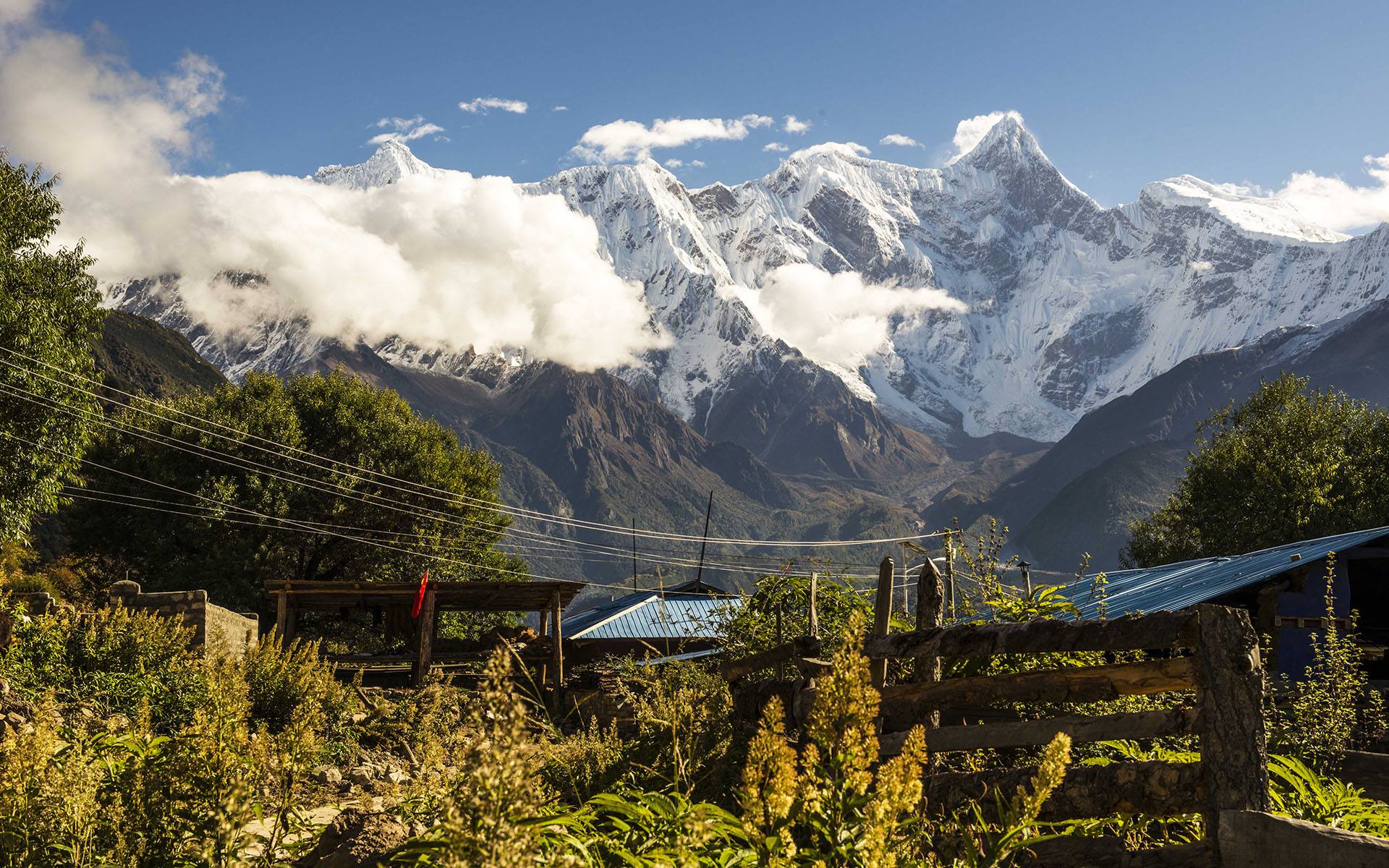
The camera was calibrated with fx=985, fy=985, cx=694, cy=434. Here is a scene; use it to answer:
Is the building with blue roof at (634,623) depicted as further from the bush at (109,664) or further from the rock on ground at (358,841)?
the rock on ground at (358,841)

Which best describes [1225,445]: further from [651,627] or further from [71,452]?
Answer: [71,452]

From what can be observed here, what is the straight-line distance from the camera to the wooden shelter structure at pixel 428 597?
68.4ft

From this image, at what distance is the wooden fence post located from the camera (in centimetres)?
409

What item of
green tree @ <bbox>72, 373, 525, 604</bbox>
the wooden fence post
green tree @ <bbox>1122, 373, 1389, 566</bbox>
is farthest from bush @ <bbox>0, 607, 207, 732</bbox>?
green tree @ <bbox>1122, 373, 1389, 566</bbox>

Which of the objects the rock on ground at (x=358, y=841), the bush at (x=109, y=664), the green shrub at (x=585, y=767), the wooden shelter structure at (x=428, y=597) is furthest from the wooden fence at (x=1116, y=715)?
the wooden shelter structure at (x=428, y=597)

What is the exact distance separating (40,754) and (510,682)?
2652 mm

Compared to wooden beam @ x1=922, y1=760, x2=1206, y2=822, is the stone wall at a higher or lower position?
higher

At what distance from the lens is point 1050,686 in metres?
5.05

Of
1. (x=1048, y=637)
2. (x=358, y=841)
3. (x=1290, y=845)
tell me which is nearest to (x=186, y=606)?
(x=358, y=841)

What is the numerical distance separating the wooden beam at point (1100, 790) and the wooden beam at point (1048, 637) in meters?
0.54

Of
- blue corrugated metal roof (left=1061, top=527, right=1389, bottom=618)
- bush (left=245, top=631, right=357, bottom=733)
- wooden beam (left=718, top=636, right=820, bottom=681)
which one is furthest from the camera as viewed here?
blue corrugated metal roof (left=1061, top=527, right=1389, bottom=618)

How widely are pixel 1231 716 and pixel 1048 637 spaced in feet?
2.81

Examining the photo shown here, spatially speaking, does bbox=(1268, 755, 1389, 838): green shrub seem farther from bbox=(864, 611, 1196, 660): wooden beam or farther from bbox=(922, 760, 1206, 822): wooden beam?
bbox=(864, 611, 1196, 660): wooden beam

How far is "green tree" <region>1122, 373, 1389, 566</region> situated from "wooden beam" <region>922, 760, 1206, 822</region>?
3328cm
